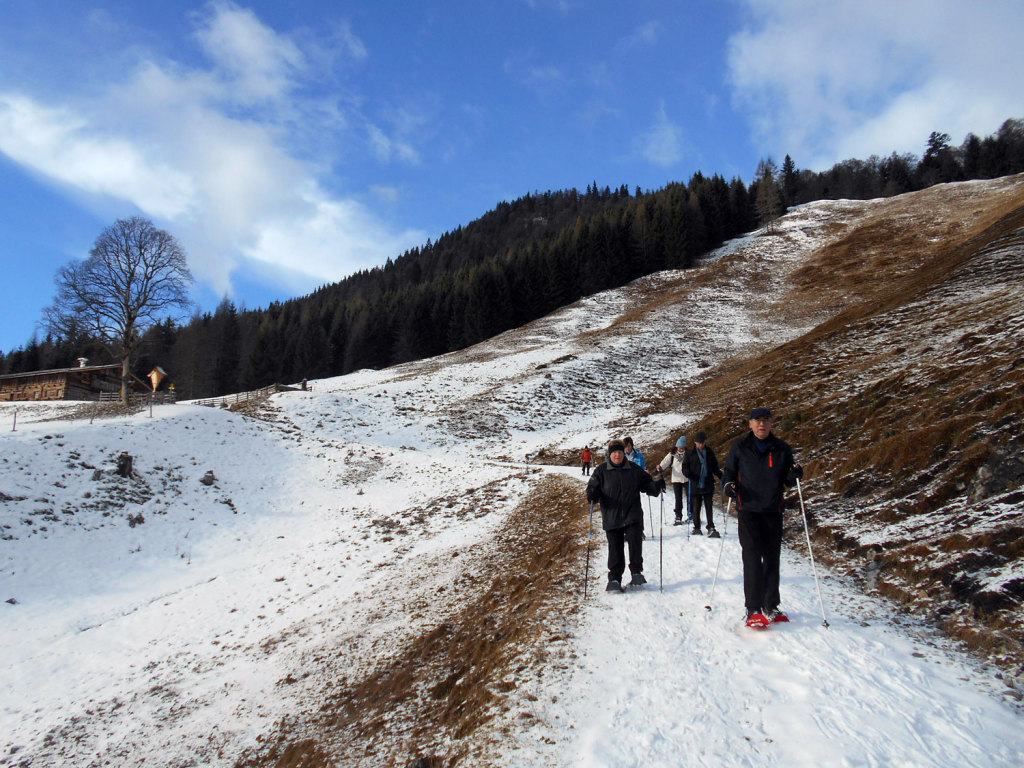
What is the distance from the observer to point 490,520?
15.8 meters

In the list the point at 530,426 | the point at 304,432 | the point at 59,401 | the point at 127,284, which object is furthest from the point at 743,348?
the point at 59,401

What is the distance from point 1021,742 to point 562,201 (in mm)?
178795

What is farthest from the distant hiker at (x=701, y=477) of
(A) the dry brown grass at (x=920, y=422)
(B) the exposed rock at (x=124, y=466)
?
(B) the exposed rock at (x=124, y=466)

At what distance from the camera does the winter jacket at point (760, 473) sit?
609 cm

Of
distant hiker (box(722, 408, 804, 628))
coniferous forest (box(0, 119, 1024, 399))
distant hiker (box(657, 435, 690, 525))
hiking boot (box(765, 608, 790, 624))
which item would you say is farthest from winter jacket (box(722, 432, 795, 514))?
coniferous forest (box(0, 119, 1024, 399))

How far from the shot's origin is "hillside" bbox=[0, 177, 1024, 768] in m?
4.67

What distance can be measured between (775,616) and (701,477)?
4.77 metres

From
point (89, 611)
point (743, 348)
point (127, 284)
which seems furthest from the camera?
point (743, 348)

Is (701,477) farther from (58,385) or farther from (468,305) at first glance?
(468,305)

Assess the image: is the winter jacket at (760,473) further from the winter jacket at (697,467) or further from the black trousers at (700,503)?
the black trousers at (700,503)

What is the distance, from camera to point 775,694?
15.3 ft

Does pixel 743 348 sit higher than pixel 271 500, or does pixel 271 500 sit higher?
pixel 743 348

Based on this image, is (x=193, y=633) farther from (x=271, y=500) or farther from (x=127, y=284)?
(x=127, y=284)

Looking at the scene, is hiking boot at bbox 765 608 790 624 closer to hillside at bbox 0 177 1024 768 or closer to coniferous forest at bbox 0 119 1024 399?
hillside at bbox 0 177 1024 768
